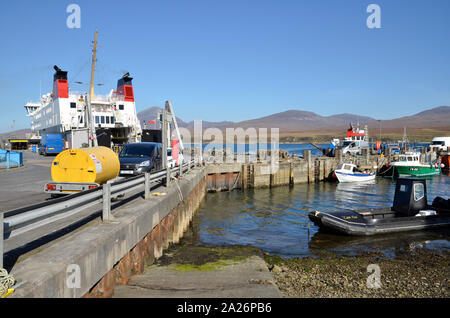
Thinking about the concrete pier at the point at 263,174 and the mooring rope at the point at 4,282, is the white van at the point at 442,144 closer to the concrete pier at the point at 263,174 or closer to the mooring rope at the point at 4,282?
the concrete pier at the point at 263,174

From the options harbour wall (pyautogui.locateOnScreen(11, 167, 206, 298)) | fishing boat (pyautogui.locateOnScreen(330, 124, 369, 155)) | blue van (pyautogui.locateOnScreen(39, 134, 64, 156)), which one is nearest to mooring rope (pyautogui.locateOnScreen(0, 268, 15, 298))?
harbour wall (pyautogui.locateOnScreen(11, 167, 206, 298))

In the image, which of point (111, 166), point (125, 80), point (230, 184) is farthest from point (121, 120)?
point (111, 166)

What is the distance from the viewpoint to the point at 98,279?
552cm

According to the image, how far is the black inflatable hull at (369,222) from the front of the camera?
51.1 ft

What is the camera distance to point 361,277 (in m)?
9.90

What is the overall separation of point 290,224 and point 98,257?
1480 centimetres

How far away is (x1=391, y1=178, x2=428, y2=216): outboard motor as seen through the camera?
54.8 ft

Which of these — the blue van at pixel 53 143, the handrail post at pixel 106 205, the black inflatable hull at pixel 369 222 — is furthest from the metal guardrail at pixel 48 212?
the blue van at pixel 53 143

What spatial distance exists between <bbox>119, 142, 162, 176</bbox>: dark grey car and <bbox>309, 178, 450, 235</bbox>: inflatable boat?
332 inches

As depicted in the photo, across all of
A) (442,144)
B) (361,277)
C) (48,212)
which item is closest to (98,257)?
(48,212)

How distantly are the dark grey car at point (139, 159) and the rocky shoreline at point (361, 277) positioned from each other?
802cm

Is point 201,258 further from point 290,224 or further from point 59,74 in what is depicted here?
point 59,74
